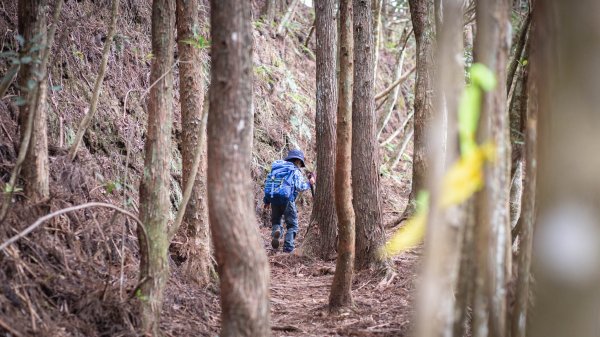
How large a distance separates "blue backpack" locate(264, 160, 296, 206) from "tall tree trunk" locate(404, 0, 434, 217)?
7.32 feet

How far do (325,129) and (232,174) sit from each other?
638cm

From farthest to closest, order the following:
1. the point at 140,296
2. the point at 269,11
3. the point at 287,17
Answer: the point at 287,17 < the point at 269,11 < the point at 140,296

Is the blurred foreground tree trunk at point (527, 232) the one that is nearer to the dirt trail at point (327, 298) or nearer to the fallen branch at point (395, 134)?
the dirt trail at point (327, 298)

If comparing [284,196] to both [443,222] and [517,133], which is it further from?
[443,222]

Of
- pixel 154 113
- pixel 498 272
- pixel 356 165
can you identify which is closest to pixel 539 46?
pixel 498 272

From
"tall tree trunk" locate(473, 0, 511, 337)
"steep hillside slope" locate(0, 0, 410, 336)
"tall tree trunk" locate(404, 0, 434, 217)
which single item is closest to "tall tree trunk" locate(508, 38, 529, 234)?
"tall tree trunk" locate(473, 0, 511, 337)

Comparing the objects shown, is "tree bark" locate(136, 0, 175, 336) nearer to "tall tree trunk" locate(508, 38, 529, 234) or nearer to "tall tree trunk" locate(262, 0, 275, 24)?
"tall tree trunk" locate(508, 38, 529, 234)

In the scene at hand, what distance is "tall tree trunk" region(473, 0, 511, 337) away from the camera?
323 cm

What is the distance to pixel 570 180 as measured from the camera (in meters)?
3.36

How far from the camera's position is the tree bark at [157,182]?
16.6 feet

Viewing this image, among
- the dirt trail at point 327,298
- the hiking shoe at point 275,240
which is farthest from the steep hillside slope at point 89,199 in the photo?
the hiking shoe at point 275,240

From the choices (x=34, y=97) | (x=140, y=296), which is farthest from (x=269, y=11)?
(x=140, y=296)

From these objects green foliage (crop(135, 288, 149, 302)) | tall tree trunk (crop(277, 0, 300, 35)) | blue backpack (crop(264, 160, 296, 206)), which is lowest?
green foliage (crop(135, 288, 149, 302))

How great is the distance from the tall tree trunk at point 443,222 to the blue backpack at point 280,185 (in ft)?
24.8
